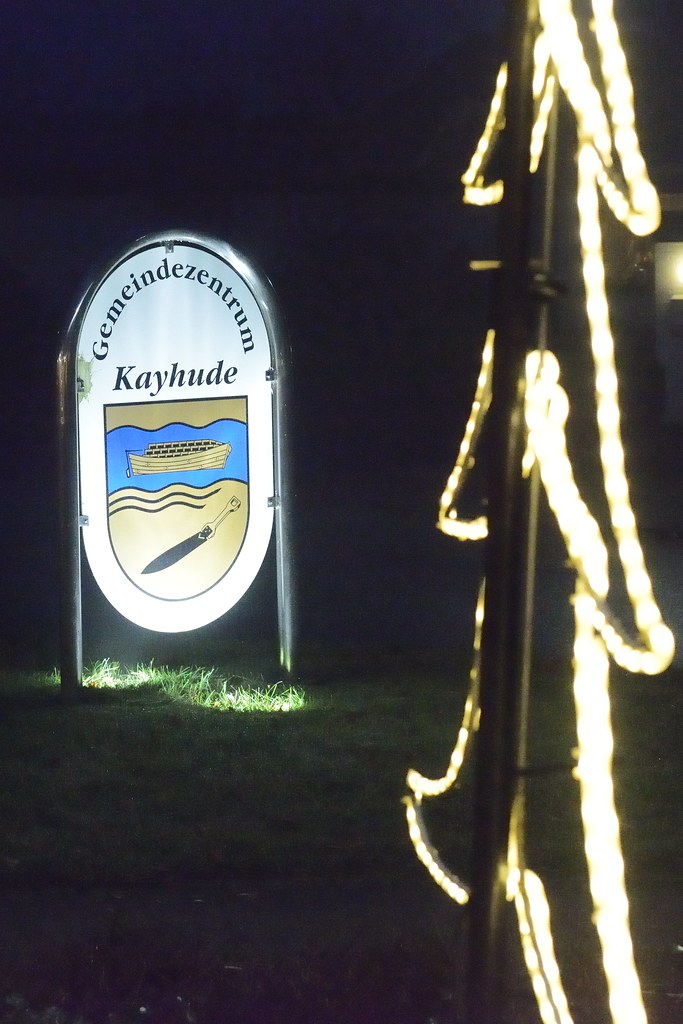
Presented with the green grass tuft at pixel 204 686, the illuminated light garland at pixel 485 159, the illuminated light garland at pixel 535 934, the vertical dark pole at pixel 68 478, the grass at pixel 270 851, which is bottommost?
the grass at pixel 270 851

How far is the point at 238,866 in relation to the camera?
5.16 m

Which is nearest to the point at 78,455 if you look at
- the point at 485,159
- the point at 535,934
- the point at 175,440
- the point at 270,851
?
the point at 175,440

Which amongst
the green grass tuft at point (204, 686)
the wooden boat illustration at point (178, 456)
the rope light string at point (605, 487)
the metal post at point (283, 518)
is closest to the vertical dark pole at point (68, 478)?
the wooden boat illustration at point (178, 456)

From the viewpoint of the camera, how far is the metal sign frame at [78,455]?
25.4 ft

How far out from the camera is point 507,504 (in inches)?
105

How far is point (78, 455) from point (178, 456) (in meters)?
0.57

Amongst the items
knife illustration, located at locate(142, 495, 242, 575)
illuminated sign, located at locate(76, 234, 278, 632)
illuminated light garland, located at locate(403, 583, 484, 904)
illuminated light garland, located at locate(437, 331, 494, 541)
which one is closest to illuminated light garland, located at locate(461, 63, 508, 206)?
illuminated light garland, located at locate(437, 331, 494, 541)

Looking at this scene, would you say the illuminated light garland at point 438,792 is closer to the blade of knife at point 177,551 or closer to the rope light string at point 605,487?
the rope light string at point 605,487

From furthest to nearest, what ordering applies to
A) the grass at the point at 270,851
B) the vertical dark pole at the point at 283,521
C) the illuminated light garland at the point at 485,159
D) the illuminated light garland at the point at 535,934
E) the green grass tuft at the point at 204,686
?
the vertical dark pole at the point at 283,521 → the green grass tuft at the point at 204,686 → the grass at the point at 270,851 → the illuminated light garland at the point at 485,159 → the illuminated light garland at the point at 535,934

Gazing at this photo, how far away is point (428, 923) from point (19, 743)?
2.97m

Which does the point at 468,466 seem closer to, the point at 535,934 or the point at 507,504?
the point at 507,504

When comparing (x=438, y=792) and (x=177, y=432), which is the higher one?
(x=177, y=432)

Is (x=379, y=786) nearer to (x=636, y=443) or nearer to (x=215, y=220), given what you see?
(x=636, y=443)

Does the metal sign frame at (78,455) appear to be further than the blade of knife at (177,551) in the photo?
No
